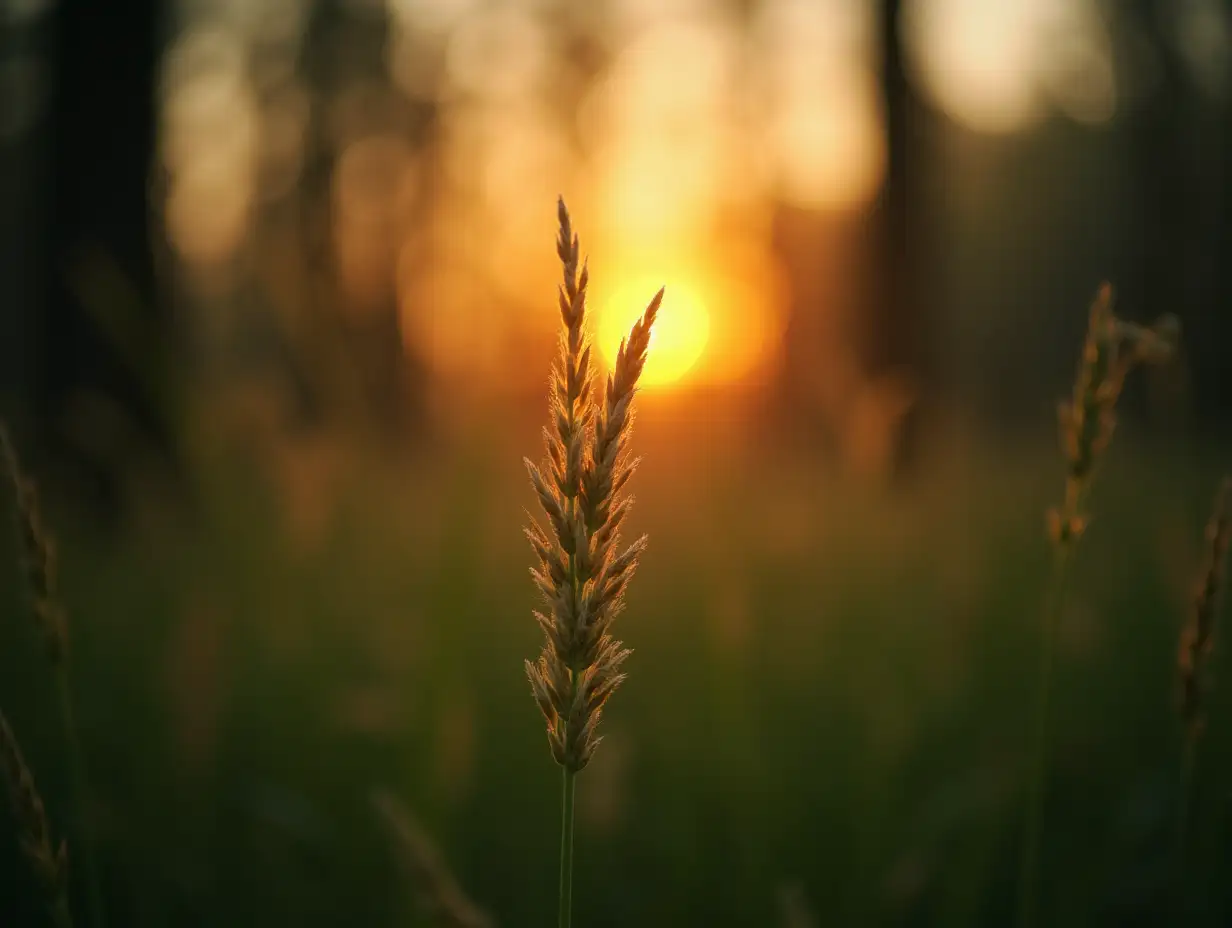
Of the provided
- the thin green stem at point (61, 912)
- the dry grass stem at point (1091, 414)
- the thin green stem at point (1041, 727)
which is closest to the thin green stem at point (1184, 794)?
the thin green stem at point (1041, 727)

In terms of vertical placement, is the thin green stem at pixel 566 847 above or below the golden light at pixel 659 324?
below

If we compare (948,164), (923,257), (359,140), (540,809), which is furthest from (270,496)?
(359,140)

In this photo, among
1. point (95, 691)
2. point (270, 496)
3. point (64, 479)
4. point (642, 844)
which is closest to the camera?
point (642, 844)

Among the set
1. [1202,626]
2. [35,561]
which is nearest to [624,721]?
[1202,626]

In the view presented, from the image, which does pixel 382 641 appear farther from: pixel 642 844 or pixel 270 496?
pixel 642 844

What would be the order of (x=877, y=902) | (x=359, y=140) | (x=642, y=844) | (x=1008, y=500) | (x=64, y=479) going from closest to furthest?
(x=877, y=902) < (x=642, y=844) < (x=1008, y=500) < (x=64, y=479) < (x=359, y=140)

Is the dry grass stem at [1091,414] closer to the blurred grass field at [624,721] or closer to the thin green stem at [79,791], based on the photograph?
the blurred grass field at [624,721]

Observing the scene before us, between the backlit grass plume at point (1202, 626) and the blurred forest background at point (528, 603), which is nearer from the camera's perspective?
the backlit grass plume at point (1202, 626)

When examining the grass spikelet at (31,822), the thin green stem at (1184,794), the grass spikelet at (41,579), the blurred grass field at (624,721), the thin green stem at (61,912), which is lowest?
the blurred grass field at (624,721)
